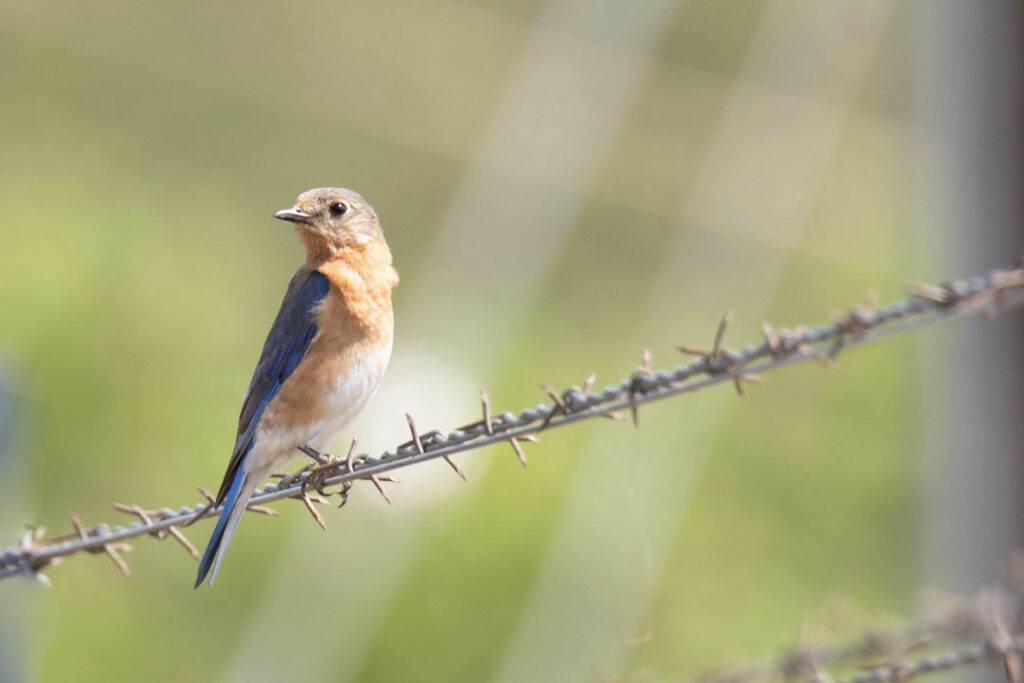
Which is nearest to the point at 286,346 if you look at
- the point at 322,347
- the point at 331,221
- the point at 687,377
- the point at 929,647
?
the point at 322,347

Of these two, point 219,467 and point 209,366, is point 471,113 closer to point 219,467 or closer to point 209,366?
point 209,366

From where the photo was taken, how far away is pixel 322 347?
387 centimetres

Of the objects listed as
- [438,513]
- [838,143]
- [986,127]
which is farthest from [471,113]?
[986,127]

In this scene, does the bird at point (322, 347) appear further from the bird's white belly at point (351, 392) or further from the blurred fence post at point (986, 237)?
the blurred fence post at point (986, 237)

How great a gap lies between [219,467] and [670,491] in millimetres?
2964

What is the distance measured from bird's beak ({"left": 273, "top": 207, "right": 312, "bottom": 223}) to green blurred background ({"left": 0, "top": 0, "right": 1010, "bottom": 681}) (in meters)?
3.91

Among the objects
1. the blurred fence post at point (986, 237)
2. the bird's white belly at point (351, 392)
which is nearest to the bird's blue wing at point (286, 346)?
the bird's white belly at point (351, 392)

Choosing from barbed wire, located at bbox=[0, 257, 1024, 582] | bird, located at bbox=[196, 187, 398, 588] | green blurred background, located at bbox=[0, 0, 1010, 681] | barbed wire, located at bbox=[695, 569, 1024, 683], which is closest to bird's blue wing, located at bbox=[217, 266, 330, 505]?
bird, located at bbox=[196, 187, 398, 588]

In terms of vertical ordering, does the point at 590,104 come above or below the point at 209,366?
above

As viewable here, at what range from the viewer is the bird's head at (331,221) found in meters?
3.85

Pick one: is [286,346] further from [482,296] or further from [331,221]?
[482,296]

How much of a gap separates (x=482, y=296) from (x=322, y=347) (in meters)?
5.12

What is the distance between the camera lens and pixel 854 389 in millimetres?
11648

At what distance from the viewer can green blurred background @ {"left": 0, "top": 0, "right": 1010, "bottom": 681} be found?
850cm
